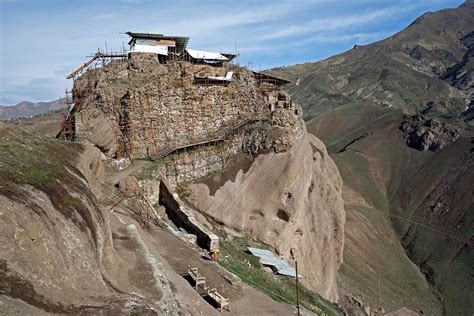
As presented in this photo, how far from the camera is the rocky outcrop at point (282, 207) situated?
34656 mm

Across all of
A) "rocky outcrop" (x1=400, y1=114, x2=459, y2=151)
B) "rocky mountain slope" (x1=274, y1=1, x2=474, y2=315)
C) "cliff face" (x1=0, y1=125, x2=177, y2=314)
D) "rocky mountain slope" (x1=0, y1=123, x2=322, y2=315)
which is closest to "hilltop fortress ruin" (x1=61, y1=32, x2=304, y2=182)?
"rocky mountain slope" (x1=0, y1=123, x2=322, y2=315)

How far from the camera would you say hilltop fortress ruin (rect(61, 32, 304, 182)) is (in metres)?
35.6

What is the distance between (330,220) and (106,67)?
A: 2590 cm

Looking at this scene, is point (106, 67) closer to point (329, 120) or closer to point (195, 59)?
point (195, 59)

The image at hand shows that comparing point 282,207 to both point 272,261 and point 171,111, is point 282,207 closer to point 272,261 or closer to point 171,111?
point 272,261

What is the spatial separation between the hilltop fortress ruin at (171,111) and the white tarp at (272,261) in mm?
8017

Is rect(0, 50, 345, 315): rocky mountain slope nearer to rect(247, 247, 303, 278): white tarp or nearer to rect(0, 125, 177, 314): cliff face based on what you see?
rect(0, 125, 177, 314): cliff face

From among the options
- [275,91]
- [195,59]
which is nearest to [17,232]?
[195,59]

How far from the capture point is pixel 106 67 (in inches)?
1463

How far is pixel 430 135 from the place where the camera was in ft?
353

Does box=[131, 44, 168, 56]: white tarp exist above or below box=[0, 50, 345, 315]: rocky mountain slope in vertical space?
above

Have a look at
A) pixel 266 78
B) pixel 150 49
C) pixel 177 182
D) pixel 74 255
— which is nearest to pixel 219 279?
pixel 74 255

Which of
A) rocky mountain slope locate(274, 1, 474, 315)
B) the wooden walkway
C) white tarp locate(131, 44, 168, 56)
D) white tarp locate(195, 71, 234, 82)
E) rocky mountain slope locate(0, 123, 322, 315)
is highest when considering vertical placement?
white tarp locate(131, 44, 168, 56)

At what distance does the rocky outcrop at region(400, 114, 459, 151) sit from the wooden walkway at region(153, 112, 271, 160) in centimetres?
8095
